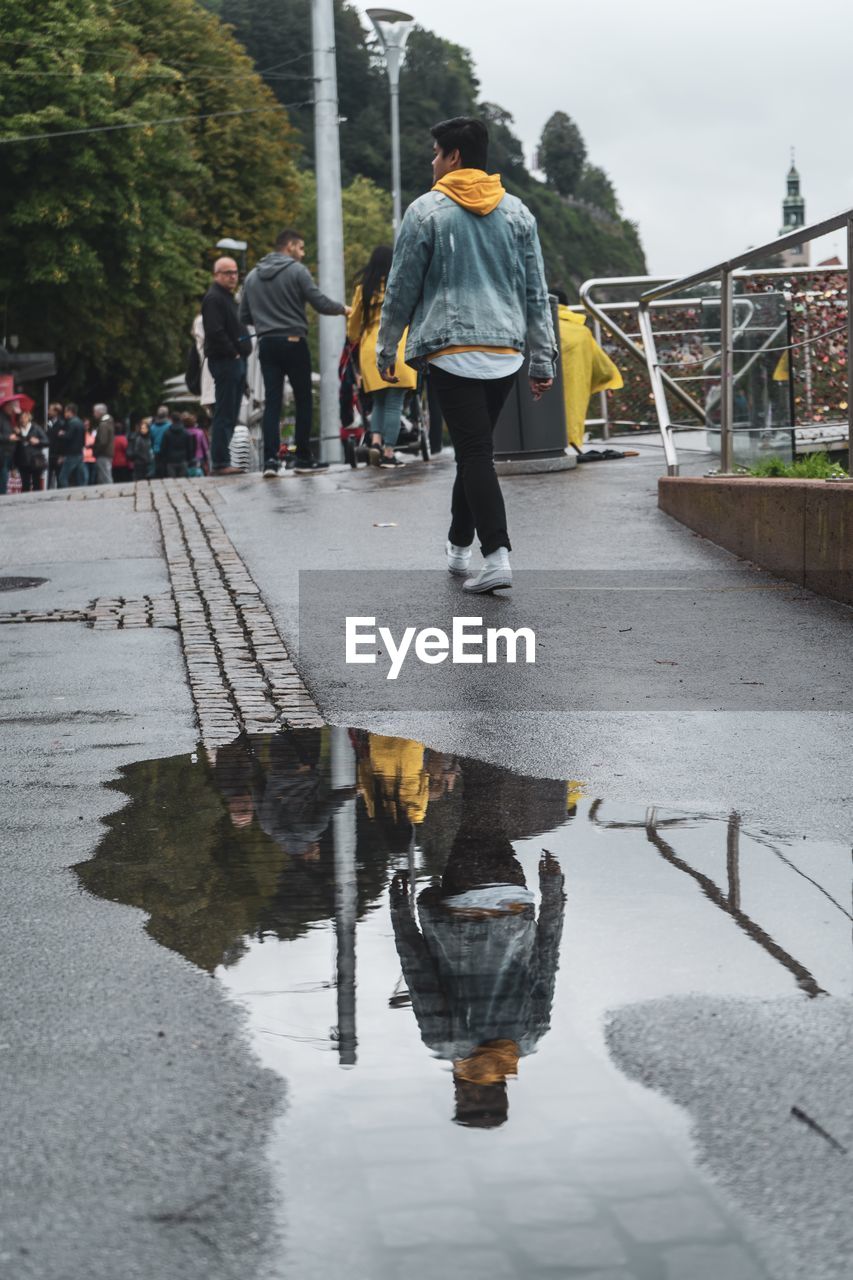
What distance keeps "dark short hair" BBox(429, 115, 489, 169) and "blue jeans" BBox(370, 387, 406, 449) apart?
7054 mm

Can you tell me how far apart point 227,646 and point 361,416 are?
1087 centimetres

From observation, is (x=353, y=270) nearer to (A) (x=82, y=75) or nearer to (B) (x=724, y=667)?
(A) (x=82, y=75)

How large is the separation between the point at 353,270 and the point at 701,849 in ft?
269

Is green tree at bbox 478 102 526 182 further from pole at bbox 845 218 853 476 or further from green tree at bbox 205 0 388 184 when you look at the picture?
pole at bbox 845 218 853 476

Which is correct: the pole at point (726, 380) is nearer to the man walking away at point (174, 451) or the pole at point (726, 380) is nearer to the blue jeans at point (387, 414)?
the blue jeans at point (387, 414)

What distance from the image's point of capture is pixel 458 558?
9641mm

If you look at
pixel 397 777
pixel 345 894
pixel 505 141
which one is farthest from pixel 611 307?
pixel 505 141

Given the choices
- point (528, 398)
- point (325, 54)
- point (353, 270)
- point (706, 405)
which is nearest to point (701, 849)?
point (706, 405)

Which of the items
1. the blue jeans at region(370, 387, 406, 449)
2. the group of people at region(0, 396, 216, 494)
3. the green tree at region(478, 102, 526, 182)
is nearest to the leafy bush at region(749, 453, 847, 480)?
the blue jeans at region(370, 387, 406, 449)

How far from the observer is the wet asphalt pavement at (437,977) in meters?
2.60

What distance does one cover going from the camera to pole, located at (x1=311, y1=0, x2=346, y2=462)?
980 inches

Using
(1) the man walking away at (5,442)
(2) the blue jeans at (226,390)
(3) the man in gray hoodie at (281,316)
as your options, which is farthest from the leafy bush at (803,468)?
(1) the man walking away at (5,442)

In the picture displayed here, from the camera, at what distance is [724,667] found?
7285mm

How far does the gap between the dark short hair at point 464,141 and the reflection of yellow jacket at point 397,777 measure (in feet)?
12.4
